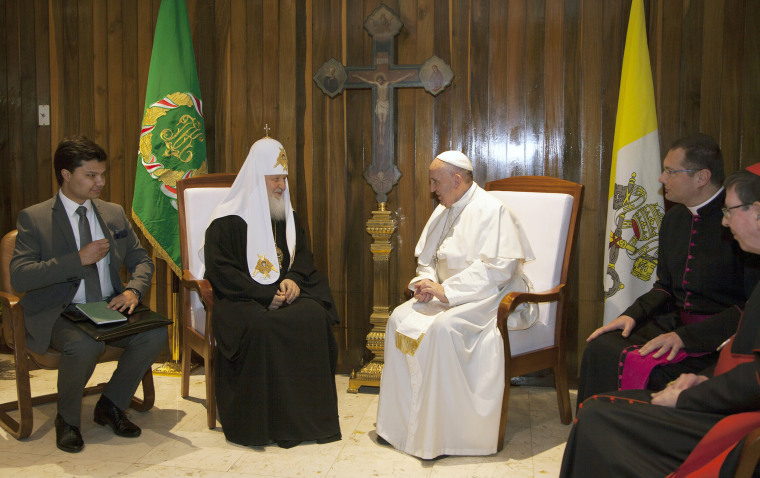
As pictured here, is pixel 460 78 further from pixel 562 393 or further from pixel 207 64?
pixel 562 393

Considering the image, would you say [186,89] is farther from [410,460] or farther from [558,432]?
[558,432]

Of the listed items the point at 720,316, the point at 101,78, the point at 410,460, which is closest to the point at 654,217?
the point at 720,316

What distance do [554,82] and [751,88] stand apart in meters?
1.17

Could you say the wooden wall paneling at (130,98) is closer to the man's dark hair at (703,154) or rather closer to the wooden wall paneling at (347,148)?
the wooden wall paneling at (347,148)

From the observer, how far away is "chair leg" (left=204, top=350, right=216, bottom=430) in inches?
133

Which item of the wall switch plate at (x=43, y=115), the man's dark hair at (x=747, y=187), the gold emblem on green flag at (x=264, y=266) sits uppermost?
the wall switch plate at (x=43, y=115)

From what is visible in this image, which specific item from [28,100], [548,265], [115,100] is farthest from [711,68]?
[28,100]

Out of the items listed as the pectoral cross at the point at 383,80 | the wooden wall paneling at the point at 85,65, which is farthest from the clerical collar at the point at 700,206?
the wooden wall paneling at the point at 85,65

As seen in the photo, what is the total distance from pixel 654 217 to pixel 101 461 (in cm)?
325

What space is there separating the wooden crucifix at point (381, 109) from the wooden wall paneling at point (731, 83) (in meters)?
1.69

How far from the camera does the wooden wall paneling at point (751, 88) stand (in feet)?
12.5

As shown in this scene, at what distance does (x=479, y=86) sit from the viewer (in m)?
4.18

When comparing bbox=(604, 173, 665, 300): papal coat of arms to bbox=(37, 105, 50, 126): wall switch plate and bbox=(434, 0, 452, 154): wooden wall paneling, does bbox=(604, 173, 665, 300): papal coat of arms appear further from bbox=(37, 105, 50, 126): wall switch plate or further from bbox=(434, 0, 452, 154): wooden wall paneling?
bbox=(37, 105, 50, 126): wall switch plate

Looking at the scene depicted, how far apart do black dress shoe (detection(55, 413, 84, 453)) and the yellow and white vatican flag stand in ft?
9.68
